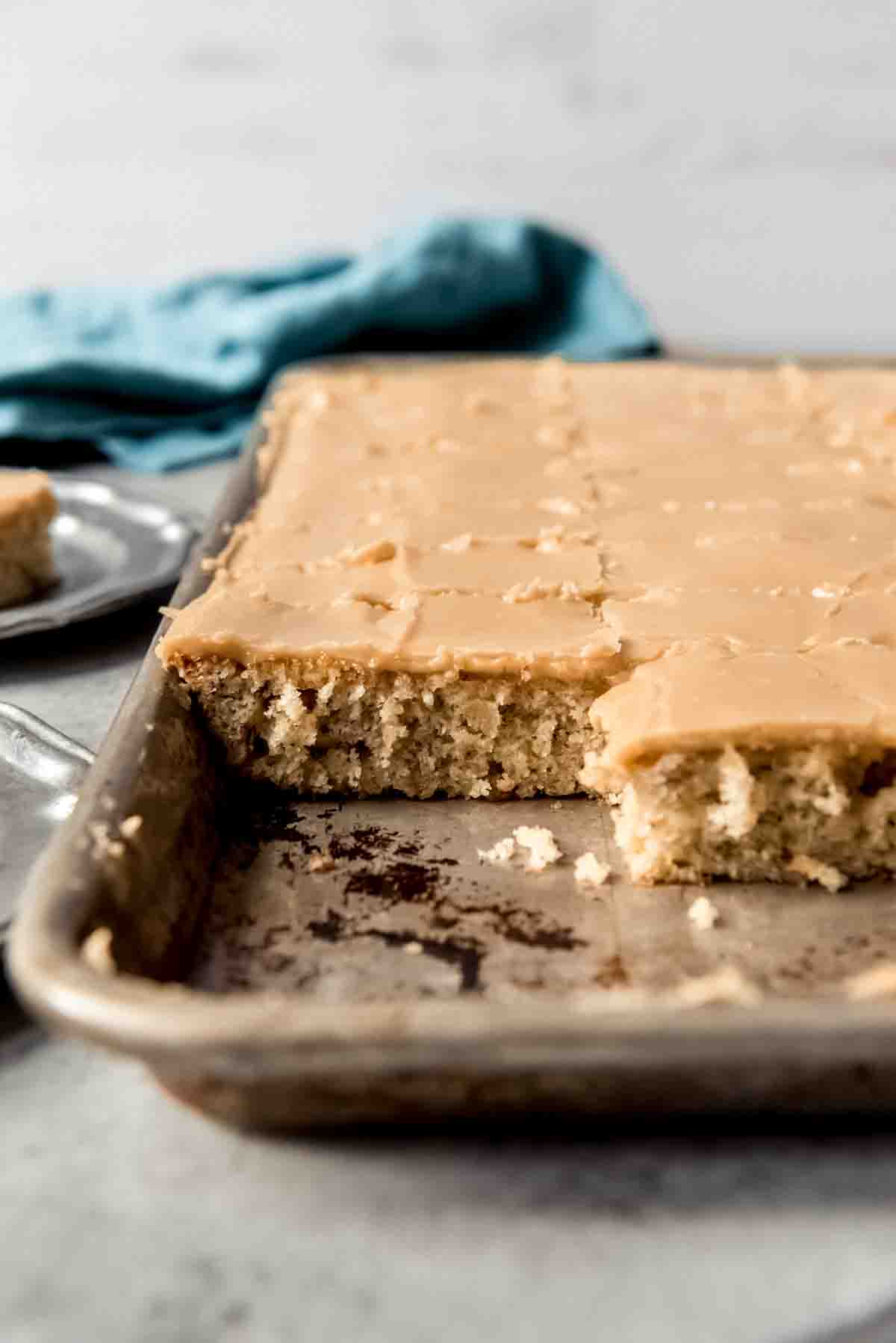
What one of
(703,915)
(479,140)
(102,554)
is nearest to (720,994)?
(703,915)

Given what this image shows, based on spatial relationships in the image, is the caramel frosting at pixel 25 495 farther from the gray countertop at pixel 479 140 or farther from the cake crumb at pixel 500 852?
the cake crumb at pixel 500 852

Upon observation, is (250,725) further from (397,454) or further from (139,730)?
(397,454)

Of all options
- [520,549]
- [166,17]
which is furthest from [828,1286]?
[166,17]

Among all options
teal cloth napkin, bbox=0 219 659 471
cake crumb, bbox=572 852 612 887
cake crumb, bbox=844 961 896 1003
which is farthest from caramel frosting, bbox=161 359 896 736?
teal cloth napkin, bbox=0 219 659 471

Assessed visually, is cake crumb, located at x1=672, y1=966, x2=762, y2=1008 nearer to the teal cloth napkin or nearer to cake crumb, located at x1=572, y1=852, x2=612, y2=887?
cake crumb, located at x1=572, y1=852, x2=612, y2=887

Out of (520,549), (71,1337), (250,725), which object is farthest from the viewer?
(520,549)

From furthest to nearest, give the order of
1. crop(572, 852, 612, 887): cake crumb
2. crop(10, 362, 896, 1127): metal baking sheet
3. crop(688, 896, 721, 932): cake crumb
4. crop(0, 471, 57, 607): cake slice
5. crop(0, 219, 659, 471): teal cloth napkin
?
crop(0, 219, 659, 471): teal cloth napkin < crop(0, 471, 57, 607): cake slice < crop(572, 852, 612, 887): cake crumb < crop(688, 896, 721, 932): cake crumb < crop(10, 362, 896, 1127): metal baking sheet
